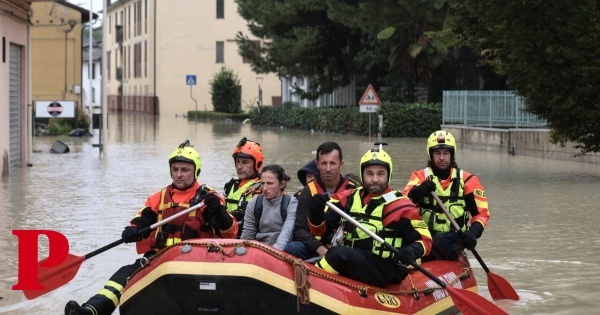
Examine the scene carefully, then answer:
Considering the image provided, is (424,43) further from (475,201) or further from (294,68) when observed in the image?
(475,201)

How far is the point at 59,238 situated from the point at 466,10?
47.3 feet

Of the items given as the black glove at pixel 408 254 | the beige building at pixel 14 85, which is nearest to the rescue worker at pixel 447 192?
the black glove at pixel 408 254

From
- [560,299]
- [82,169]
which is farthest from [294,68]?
[560,299]

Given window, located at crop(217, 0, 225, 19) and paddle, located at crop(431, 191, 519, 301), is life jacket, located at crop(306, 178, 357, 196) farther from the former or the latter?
window, located at crop(217, 0, 225, 19)

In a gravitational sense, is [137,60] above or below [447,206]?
above

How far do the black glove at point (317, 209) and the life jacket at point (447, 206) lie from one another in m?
1.45

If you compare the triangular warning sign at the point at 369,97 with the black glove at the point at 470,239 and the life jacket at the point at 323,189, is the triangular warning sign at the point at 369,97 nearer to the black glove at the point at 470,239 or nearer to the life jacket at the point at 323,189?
the life jacket at the point at 323,189

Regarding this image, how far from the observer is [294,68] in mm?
49625

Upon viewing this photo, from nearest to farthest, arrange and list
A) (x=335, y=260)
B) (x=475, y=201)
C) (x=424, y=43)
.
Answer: (x=335, y=260), (x=475, y=201), (x=424, y=43)

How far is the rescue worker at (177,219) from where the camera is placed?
8273 mm

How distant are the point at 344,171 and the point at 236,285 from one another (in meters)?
17.9

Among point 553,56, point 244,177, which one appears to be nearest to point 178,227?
point 244,177

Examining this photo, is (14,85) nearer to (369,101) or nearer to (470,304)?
(369,101)

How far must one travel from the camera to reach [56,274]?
28.8 ft
